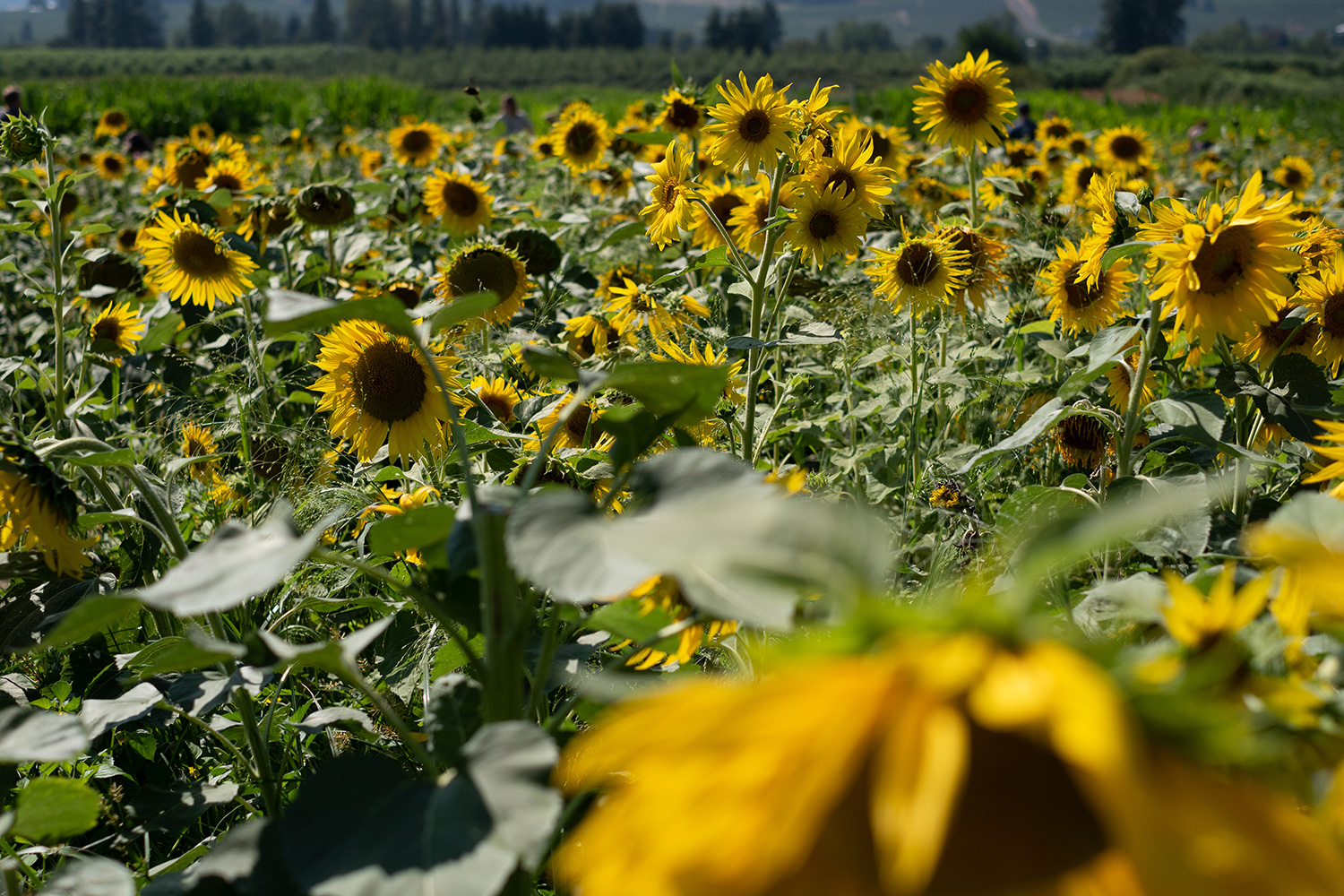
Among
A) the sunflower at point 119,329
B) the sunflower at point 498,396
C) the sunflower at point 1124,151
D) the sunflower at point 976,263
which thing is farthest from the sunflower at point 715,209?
the sunflower at point 1124,151

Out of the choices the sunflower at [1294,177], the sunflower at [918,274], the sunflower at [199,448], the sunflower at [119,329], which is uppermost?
the sunflower at [1294,177]

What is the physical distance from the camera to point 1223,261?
1070 millimetres

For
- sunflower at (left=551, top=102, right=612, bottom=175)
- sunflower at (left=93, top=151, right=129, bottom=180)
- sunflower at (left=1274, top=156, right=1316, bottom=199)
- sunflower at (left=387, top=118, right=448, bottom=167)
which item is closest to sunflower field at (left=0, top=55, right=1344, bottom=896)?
sunflower at (left=551, top=102, right=612, bottom=175)

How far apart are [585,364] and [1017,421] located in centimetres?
90

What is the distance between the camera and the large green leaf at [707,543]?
412 millimetres

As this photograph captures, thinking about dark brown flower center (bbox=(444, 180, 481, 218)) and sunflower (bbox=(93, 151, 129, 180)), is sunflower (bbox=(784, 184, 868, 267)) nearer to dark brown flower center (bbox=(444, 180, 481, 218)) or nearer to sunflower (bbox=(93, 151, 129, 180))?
dark brown flower center (bbox=(444, 180, 481, 218))

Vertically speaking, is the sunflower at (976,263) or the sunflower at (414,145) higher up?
the sunflower at (414,145)

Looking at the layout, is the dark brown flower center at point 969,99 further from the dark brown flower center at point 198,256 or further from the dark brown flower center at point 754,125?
the dark brown flower center at point 198,256

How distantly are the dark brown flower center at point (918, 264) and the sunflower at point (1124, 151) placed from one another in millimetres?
2733

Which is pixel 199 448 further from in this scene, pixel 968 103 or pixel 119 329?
pixel 968 103

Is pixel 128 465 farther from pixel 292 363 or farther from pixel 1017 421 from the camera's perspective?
pixel 292 363

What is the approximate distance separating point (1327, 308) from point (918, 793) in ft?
4.41

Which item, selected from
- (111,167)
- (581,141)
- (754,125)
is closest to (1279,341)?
(754,125)

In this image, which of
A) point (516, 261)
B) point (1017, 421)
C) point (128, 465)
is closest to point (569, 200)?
point (516, 261)
